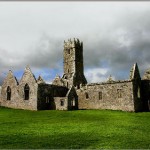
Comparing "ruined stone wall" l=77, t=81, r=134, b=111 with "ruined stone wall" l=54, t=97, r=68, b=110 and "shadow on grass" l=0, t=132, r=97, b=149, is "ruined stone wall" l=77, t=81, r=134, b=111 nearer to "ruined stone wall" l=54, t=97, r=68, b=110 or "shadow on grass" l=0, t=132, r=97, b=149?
"ruined stone wall" l=54, t=97, r=68, b=110

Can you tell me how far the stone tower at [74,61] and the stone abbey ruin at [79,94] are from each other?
17.8 m

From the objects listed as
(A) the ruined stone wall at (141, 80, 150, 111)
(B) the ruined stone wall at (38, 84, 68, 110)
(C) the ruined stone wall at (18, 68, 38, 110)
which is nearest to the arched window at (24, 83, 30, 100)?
(C) the ruined stone wall at (18, 68, 38, 110)

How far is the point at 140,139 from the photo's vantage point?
22.5 meters

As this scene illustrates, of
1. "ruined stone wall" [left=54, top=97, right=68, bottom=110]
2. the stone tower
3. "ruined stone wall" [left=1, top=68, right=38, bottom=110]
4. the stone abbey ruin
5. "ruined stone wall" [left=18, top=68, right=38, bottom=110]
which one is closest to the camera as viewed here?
the stone abbey ruin

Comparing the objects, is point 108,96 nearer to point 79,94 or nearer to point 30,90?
point 79,94

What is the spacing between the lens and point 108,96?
55.5 meters

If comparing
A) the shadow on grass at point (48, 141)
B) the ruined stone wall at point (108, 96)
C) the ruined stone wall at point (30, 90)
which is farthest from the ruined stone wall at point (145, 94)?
the shadow on grass at point (48, 141)

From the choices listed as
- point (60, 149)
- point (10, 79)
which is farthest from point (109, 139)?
point (10, 79)

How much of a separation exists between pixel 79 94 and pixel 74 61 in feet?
76.3

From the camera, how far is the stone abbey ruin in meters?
53.1

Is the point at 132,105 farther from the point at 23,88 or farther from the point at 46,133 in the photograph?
the point at 46,133

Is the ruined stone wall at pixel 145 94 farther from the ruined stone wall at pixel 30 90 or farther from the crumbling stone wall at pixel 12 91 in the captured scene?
the crumbling stone wall at pixel 12 91

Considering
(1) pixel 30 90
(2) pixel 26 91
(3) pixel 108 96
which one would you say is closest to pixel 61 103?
Result: (1) pixel 30 90

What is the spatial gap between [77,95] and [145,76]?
14406 millimetres
